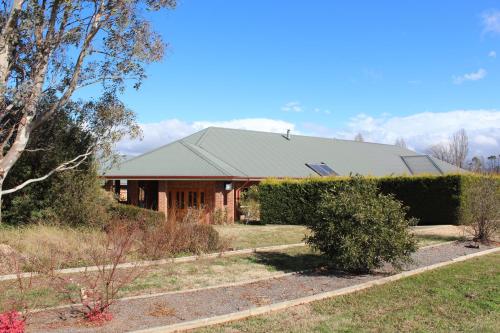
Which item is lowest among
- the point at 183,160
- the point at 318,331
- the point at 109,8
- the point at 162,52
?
the point at 318,331

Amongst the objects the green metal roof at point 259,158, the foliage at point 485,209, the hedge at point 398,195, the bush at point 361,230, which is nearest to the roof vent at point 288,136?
the green metal roof at point 259,158

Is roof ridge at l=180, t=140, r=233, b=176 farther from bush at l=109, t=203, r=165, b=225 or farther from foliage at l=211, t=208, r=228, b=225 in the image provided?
bush at l=109, t=203, r=165, b=225

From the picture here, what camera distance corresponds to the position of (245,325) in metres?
6.45

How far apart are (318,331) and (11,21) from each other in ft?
37.2

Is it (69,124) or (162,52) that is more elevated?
(162,52)

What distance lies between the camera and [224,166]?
85.4ft

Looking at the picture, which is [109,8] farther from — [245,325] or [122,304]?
[245,325]

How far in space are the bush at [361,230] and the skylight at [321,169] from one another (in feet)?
65.7

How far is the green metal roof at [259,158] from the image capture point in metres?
25.4

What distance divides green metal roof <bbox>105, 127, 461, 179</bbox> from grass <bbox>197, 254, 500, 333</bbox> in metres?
14.9

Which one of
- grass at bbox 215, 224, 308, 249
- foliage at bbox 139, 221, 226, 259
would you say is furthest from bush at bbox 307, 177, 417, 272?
grass at bbox 215, 224, 308, 249

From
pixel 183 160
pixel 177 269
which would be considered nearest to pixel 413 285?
pixel 177 269

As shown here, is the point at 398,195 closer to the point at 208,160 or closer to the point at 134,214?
the point at 208,160

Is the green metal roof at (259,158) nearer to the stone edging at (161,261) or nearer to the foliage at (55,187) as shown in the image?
the foliage at (55,187)
